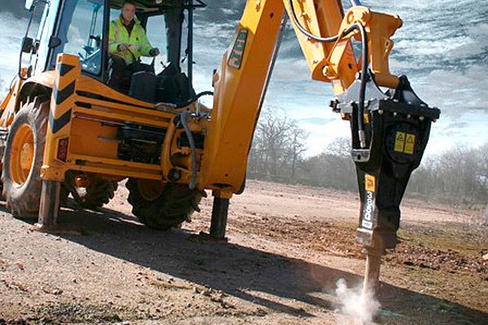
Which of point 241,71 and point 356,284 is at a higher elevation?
point 241,71

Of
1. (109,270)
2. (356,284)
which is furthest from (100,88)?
(356,284)

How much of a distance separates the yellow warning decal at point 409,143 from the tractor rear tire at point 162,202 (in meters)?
4.13

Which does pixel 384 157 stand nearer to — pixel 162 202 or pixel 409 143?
pixel 409 143

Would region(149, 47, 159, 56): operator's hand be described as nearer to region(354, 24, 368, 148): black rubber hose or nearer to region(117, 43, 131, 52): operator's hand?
region(117, 43, 131, 52): operator's hand

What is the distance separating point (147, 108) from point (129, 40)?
0.97 meters

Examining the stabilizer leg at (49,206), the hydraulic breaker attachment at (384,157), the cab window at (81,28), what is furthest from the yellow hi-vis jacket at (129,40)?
the hydraulic breaker attachment at (384,157)

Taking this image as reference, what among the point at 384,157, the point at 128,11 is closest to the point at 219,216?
the point at 128,11

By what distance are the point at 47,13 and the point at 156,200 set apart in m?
2.74

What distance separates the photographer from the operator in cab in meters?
7.43

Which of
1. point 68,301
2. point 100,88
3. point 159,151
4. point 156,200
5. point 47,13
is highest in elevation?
point 47,13

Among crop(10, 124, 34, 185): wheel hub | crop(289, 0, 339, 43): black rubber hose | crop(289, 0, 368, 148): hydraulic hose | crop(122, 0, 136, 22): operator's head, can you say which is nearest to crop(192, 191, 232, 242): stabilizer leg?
crop(10, 124, 34, 185): wheel hub

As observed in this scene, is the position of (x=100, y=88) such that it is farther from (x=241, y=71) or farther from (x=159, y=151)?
(x=241, y=71)

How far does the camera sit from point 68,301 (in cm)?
417

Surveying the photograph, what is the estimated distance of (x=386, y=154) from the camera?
394 cm
